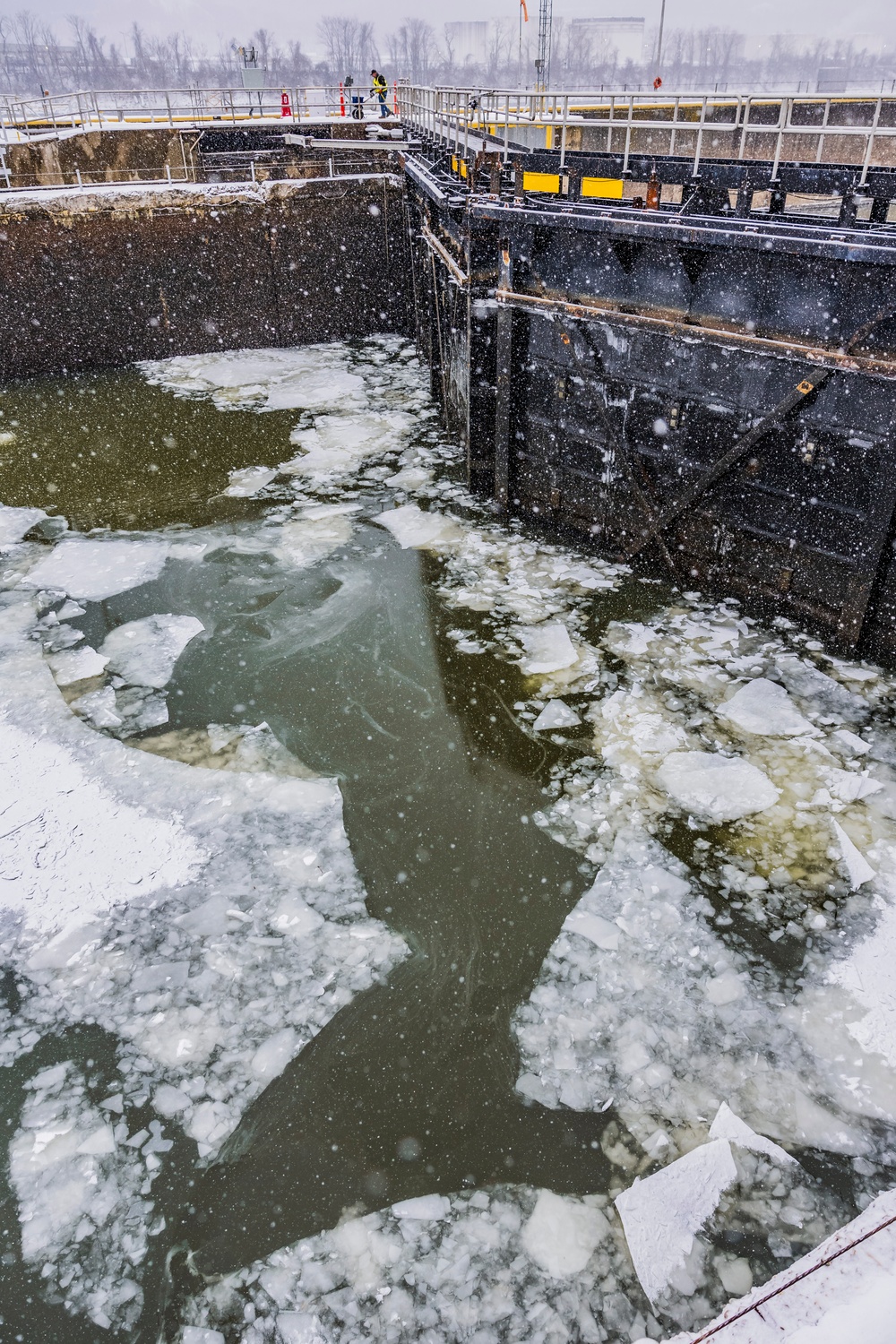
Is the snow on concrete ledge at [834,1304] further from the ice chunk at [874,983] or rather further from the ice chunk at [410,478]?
the ice chunk at [410,478]

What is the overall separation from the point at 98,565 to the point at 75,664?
6.04 ft

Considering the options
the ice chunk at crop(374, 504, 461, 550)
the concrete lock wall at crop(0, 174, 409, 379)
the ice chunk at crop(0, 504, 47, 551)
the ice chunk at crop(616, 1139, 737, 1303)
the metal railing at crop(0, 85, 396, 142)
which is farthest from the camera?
the metal railing at crop(0, 85, 396, 142)

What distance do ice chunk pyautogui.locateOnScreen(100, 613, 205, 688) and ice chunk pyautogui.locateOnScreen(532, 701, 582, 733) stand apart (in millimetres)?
3113

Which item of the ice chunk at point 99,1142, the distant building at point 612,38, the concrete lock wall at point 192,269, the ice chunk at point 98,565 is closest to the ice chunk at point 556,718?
the ice chunk at point 99,1142

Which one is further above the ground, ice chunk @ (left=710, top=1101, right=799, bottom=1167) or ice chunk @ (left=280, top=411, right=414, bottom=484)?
ice chunk @ (left=280, top=411, right=414, bottom=484)

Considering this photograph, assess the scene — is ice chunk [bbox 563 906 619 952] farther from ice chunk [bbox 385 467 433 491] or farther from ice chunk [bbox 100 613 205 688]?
ice chunk [bbox 385 467 433 491]

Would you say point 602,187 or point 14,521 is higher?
point 602,187

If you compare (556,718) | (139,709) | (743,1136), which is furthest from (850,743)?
(139,709)

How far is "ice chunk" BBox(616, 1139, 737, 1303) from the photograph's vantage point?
318 centimetres

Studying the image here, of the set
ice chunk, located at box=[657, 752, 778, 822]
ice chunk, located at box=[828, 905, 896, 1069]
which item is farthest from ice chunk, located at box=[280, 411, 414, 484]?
ice chunk, located at box=[828, 905, 896, 1069]

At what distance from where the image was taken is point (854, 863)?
4.78 meters

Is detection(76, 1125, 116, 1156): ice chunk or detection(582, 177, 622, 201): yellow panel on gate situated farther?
detection(582, 177, 622, 201): yellow panel on gate

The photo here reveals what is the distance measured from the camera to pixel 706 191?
7.56 m

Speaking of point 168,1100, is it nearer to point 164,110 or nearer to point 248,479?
point 248,479
